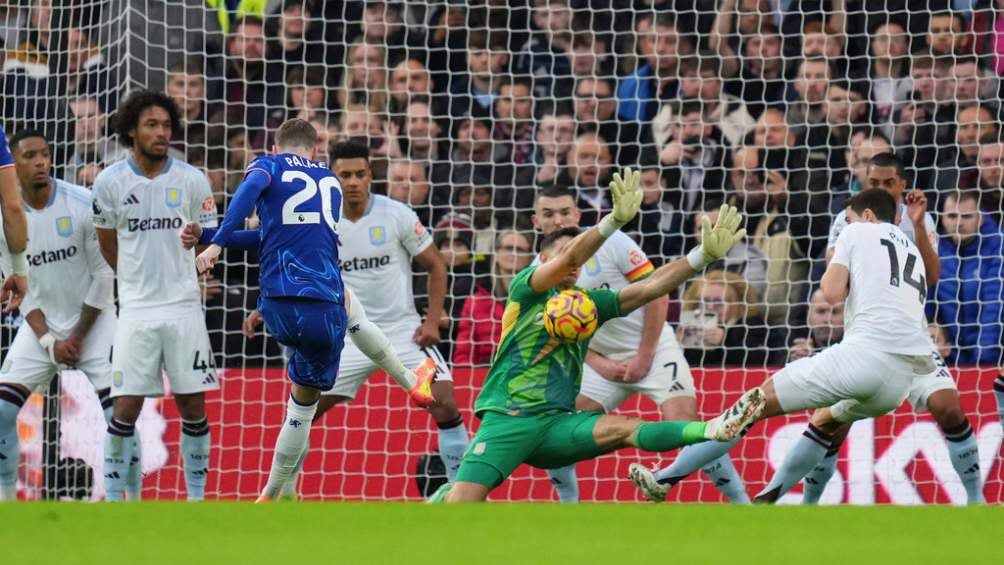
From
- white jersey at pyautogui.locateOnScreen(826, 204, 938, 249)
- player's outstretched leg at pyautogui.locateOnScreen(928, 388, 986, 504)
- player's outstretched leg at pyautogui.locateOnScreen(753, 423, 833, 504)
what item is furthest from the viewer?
white jersey at pyautogui.locateOnScreen(826, 204, 938, 249)

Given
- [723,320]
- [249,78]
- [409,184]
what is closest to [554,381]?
[723,320]

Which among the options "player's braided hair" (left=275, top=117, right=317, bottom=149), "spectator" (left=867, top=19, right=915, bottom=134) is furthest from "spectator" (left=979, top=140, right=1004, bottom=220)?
"player's braided hair" (left=275, top=117, right=317, bottom=149)

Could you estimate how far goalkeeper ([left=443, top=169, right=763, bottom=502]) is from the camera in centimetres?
644

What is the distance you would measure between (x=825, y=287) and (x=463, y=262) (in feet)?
12.3

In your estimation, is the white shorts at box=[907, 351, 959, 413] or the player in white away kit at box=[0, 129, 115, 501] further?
the player in white away kit at box=[0, 129, 115, 501]

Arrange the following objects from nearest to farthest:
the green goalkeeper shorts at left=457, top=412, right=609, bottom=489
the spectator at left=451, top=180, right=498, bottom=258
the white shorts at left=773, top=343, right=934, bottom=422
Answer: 1. the green goalkeeper shorts at left=457, top=412, right=609, bottom=489
2. the white shorts at left=773, top=343, right=934, bottom=422
3. the spectator at left=451, top=180, right=498, bottom=258

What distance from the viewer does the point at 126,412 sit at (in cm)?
825

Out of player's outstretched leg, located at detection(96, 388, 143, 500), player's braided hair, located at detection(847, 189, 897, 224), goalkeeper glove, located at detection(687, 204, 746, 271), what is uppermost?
player's braided hair, located at detection(847, 189, 897, 224)

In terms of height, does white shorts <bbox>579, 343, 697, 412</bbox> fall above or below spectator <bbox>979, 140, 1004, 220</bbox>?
below

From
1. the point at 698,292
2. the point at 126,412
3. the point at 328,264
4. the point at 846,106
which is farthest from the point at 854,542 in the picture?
the point at 846,106

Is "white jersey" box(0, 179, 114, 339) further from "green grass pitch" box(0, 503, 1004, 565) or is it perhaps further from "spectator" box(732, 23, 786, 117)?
"spectator" box(732, 23, 786, 117)

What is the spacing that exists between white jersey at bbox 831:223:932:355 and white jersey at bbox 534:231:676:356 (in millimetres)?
1399

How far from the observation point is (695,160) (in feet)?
A: 35.3

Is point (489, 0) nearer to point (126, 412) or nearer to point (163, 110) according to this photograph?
point (163, 110)
